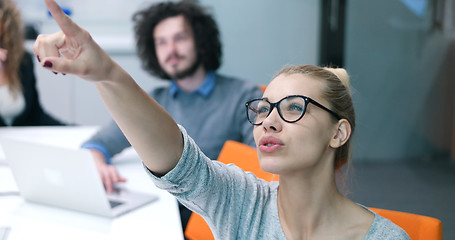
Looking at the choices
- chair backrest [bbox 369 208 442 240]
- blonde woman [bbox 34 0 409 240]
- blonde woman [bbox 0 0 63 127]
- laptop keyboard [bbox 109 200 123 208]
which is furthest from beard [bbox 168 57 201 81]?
blonde woman [bbox 0 0 63 127]

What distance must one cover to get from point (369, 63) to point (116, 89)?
2.82 m

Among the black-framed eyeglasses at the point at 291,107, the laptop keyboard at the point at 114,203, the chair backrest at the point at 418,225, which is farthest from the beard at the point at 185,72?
the chair backrest at the point at 418,225

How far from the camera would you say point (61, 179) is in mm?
1304

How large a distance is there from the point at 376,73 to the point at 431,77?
445 mm

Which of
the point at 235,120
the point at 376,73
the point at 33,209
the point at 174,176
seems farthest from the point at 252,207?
the point at 376,73

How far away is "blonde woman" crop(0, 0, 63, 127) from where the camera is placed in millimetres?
3324

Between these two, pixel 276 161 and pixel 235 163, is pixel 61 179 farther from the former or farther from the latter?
pixel 276 161

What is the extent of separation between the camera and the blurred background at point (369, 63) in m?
2.77

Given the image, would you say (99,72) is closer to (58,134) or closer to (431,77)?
(58,134)

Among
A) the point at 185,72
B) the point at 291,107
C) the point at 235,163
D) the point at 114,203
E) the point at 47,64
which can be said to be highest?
the point at 47,64

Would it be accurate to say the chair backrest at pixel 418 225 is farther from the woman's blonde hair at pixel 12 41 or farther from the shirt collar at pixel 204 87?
the woman's blonde hair at pixel 12 41

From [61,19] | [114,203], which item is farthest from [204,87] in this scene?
[61,19]

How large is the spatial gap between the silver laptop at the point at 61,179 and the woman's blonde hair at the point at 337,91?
603 mm

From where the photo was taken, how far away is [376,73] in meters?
3.23
